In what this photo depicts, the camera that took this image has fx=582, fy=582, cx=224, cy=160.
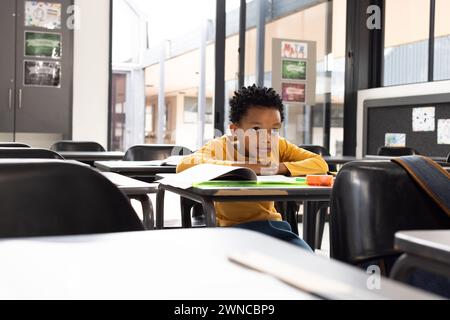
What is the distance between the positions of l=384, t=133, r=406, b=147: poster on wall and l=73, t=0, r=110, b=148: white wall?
110 inches

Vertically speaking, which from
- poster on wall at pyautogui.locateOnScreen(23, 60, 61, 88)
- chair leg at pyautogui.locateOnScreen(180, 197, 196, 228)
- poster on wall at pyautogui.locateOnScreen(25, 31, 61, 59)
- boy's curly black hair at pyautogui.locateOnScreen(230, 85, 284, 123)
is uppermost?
poster on wall at pyautogui.locateOnScreen(25, 31, 61, 59)

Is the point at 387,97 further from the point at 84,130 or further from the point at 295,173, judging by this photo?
the point at 295,173

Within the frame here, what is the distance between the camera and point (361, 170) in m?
1.30

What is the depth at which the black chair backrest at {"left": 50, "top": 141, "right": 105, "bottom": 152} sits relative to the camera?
13.4 feet

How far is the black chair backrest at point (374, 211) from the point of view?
4.08 ft

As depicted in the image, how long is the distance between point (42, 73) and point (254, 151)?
3891mm

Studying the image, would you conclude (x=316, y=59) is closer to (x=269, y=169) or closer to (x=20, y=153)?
(x=269, y=169)

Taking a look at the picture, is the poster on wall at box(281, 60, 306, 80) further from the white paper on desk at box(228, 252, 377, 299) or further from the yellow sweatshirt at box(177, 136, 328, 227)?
the white paper on desk at box(228, 252, 377, 299)

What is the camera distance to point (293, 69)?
6.08 m

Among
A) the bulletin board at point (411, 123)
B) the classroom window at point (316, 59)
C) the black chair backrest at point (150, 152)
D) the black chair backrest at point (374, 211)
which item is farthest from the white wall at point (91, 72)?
the black chair backrest at point (374, 211)

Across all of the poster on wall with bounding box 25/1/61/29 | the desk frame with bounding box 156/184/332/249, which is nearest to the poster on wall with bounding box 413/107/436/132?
the poster on wall with bounding box 25/1/61/29

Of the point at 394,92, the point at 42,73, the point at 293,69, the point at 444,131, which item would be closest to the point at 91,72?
the point at 42,73

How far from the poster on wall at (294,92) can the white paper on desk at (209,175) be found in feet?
14.0
